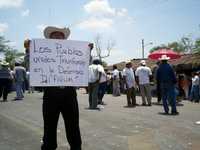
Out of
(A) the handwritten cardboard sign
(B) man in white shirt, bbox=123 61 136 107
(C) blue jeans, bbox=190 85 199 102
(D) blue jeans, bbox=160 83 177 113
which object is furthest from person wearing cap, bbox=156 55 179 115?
(C) blue jeans, bbox=190 85 199 102

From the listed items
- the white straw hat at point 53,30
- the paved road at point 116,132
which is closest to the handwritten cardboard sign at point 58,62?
the white straw hat at point 53,30

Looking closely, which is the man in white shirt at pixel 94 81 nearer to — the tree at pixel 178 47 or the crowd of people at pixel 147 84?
the crowd of people at pixel 147 84

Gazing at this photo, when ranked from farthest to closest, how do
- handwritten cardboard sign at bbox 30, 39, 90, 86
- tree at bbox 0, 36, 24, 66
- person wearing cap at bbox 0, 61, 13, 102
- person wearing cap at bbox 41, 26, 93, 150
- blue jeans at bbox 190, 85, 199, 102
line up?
1. tree at bbox 0, 36, 24, 66
2. blue jeans at bbox 190, 85, 199, 102
3. person wearing cap at bbox 0, 61, 13, 102
4. handwritten cardboard sign at bbox 30, 39, 90, 86
5. person wearing cap at bbox 41, 26, 93, 150

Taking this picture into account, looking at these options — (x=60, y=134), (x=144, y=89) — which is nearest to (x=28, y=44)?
(x=60, y=134)

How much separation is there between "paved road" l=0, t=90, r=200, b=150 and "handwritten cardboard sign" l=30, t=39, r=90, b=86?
67.8 inches

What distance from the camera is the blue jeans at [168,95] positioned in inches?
445

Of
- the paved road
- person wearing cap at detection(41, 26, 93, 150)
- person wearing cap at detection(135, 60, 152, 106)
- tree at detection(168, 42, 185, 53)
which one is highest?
tree at detection(168, 42, 185, 53)

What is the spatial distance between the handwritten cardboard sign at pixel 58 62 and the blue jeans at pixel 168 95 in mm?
6308

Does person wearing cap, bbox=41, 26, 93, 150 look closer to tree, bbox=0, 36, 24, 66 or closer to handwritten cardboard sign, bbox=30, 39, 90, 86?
handwritten cardboard sign, bbox=30, 39, 90, 86

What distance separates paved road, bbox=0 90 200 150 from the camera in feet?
22.1

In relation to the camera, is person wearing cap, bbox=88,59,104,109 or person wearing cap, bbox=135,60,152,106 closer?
person wearing cap, bbox=88,59,104,109

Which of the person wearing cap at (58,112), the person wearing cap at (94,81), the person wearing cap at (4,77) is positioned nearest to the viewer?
the person wearing cap at (58,112)

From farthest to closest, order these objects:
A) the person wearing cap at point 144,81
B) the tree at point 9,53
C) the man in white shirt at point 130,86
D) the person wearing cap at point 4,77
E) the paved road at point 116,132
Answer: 1. the tree at point 9,53
2. the person wearing cap at point 4,77
3. the person wearing cap at point 144,81
4. the man in white shirt at point 130,86
5. the paved road at point 116,132

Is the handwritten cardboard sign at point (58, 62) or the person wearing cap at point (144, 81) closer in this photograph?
the handwritten cardboard sign at point (58, 62)
